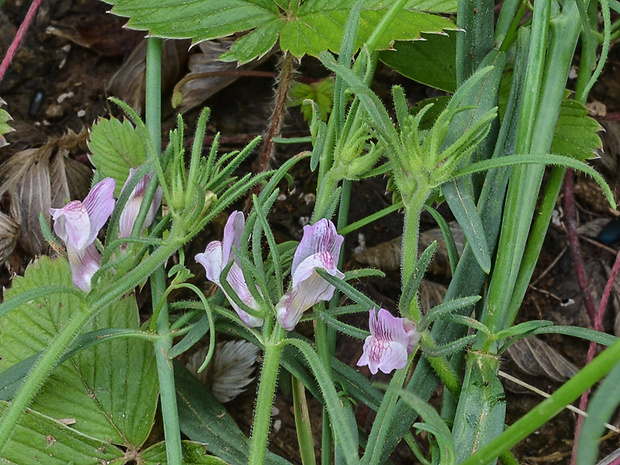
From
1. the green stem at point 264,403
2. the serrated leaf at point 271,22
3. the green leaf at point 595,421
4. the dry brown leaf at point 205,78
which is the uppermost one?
the serrated leaf at point 271,22

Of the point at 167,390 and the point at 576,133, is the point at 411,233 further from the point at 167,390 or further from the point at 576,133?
the point at 576,133

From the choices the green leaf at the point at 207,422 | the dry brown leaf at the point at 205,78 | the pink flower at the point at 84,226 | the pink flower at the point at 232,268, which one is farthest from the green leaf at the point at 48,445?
the dry brown leaf at the point at 205,78

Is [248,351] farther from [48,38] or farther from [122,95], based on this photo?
[48,38]

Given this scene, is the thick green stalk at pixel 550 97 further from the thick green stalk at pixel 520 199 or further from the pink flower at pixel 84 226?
the pink flower at pixel 84 226

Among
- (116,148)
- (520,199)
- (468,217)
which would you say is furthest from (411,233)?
(116,148)

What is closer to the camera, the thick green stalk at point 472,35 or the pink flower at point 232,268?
the pink flower at point 232,268

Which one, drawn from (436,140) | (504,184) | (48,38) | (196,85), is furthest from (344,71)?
(48,38)
